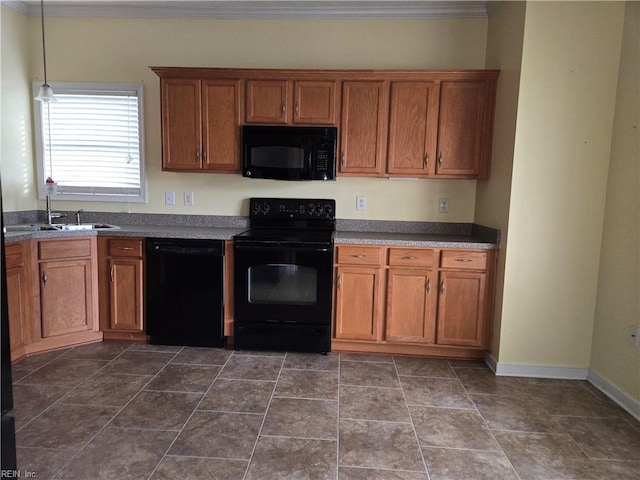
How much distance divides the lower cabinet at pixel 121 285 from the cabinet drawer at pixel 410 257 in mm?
1936

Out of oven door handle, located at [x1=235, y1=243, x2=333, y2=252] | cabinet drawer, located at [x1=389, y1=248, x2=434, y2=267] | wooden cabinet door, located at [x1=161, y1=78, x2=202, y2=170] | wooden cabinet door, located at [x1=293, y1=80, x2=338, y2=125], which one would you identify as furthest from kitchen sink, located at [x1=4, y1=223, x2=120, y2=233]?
cabinet drawer, located at [x1=389, y1=248, x2=434, y2=267]

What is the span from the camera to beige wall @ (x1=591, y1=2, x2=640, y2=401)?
2.48 m

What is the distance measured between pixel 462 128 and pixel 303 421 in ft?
7.89

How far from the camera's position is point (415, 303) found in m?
3.13

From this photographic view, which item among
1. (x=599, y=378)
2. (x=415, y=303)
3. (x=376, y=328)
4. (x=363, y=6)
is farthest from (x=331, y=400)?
(x=363, y=6)

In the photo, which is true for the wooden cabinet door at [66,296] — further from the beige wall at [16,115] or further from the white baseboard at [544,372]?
the white baseboard at [544,372]

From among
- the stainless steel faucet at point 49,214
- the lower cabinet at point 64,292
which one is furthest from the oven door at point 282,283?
the stainless steel faucet at point 49,214

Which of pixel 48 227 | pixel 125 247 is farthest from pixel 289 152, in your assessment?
pixel 48 227

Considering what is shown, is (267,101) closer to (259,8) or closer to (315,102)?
(315,102)

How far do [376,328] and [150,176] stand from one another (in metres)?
2.38

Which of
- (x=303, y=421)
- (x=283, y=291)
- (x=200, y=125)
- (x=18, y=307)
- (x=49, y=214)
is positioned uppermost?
(x=200, y=125)

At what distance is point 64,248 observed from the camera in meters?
3.12

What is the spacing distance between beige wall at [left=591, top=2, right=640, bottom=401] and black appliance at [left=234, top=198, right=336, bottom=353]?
1848 millimetres

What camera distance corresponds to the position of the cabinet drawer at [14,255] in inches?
110
